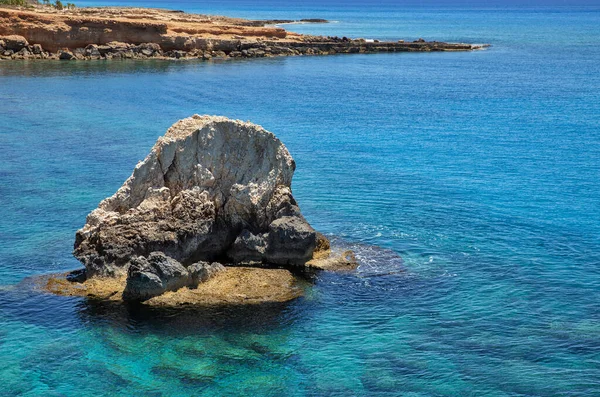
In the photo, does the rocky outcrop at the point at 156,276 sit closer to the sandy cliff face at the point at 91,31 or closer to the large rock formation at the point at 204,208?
the large rock formation at the point at 204,208

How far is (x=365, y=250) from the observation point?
35.6m

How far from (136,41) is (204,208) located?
294 ft

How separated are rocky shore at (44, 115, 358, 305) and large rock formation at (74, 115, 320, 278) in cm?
4

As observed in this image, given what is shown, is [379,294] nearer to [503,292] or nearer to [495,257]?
[503,292]

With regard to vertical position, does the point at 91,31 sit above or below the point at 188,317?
above

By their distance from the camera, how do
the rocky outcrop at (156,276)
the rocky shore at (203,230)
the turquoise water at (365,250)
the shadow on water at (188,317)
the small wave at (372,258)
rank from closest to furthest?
the turquoise water at (365,250) < the shadow on water at (188,317) < the rocky outcrop at (156,276) < the rocky shore at (203,230) < the small wave at (372,258)

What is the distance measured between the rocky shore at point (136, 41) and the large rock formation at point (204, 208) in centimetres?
8034

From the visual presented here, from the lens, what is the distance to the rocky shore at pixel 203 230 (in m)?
30.1

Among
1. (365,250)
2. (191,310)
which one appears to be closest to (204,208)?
(191,310)

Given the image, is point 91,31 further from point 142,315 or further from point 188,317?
point 188,317

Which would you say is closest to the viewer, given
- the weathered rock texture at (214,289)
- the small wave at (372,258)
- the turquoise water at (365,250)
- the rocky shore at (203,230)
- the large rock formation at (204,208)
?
the turquoise water at (365,250)

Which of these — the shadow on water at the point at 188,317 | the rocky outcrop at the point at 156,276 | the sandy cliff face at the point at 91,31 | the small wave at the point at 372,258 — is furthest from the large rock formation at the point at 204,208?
the sandy cliff face at the point at 91,31

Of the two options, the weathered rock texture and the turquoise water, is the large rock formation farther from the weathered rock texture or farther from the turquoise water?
the turquoise water

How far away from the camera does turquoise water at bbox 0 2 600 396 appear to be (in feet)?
82.6
